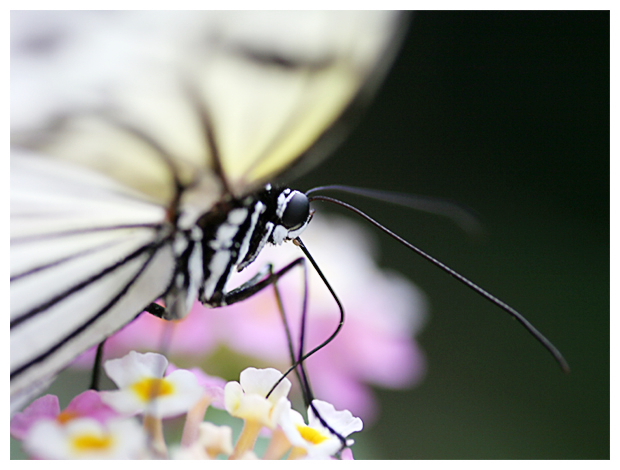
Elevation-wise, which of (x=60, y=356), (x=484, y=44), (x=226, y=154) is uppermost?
(x=484, y=44)

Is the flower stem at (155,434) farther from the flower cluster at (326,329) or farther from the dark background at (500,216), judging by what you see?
the dark background at (500,216)

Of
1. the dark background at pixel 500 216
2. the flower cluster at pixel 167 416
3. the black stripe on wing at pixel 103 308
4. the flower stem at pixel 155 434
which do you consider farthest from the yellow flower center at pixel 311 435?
the dark background at pixel 500 216

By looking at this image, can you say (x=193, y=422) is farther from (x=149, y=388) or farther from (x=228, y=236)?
(x=228, y=236)

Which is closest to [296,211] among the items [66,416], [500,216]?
[66,416]

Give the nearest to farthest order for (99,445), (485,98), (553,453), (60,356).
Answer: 1. (99,445)
2. (60,356)
3. (553,453)
4. (485,98)
